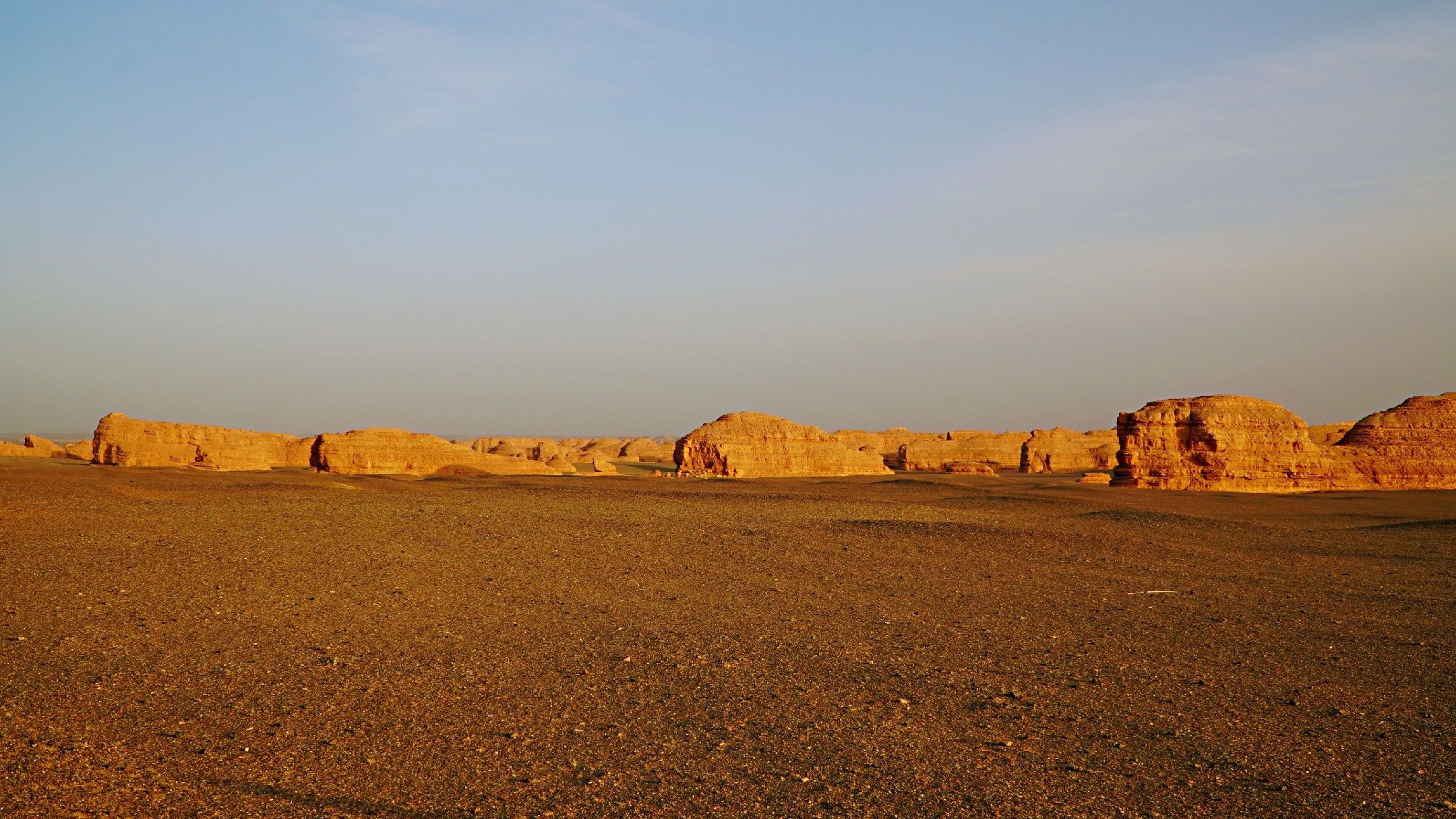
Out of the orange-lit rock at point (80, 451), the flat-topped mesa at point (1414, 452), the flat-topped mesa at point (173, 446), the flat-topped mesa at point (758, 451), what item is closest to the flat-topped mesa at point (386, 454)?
the flat-topped mesa at point (173, 446)

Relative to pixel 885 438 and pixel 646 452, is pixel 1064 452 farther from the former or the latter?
pixel 646 452

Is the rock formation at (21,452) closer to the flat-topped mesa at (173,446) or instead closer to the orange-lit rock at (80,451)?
the orange-lit rock at (80,451)

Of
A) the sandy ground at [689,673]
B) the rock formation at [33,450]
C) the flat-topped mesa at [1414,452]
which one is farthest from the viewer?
the rock formation at [33,450]

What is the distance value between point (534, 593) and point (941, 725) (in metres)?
6.03

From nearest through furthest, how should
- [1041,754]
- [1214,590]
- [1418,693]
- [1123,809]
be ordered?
1. [1123,809]
2. [1041,754]
3. [1418,693]
4. [1214,590]

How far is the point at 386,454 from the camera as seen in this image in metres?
46.2

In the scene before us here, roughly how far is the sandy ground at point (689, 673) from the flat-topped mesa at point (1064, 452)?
5922cm

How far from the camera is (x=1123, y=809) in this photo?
17.2 feet

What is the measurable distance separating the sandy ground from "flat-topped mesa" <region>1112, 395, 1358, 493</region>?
855 inches

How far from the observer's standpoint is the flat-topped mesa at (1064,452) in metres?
74.8

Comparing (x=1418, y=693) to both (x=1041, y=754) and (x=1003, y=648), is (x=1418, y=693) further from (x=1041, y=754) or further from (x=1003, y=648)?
(x=1041, y=754)

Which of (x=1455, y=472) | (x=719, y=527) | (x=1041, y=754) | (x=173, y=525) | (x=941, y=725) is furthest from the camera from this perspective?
(x=1455, y=472)

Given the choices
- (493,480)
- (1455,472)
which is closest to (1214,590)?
(493,480)

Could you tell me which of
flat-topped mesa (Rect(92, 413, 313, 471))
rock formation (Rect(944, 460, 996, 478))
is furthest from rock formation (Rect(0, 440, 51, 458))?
rock formation (Rect(944, 460, 996, 478))
